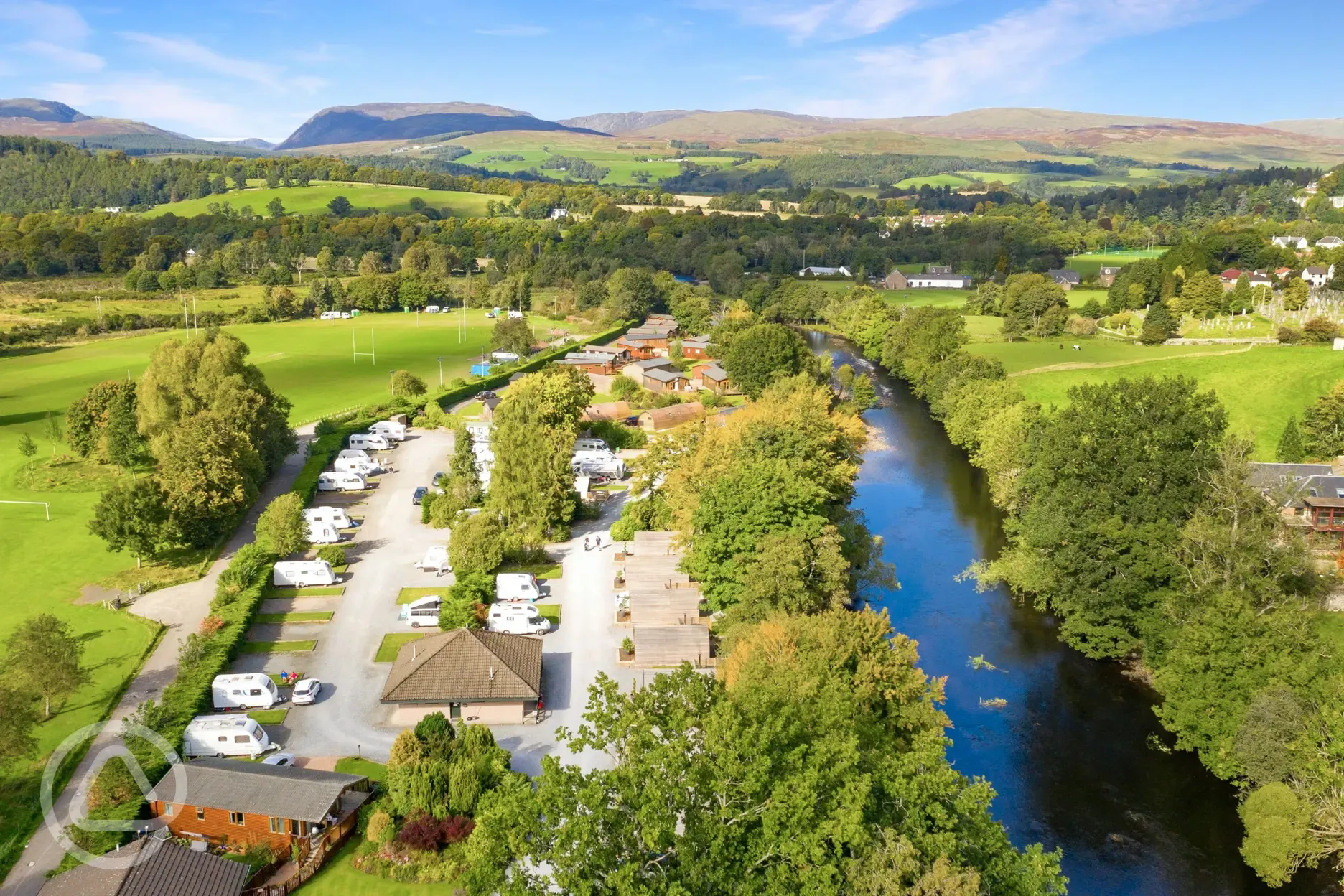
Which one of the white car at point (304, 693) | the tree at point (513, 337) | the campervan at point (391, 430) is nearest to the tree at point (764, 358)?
the tree at point (513, 337)

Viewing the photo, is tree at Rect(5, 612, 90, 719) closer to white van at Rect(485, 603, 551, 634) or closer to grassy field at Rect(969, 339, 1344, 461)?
white van at Rect(485, 603, 551, 634)

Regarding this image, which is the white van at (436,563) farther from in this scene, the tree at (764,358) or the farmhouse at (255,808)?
the tree at (764,358)

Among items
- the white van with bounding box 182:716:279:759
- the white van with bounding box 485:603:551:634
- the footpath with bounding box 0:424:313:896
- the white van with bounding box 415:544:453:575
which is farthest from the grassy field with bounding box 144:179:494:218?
the white van with bounding box 182:716:279:759

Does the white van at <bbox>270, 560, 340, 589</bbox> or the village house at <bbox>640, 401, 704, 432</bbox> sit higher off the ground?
the village house at <bbox>640, 401, 704, 432</bbox>

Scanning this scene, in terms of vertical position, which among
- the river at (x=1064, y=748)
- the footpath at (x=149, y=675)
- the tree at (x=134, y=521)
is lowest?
the river at (x=1064, y=748)

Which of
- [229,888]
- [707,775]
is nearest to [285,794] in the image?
[229,888]

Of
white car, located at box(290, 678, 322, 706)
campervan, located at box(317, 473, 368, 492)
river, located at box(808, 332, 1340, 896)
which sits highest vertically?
campervan, located at box(317, 473, 368, 492)

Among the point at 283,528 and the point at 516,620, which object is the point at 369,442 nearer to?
the point at 283,528

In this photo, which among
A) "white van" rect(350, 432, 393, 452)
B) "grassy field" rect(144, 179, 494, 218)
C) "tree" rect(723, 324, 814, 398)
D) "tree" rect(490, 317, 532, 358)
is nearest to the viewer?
"white van" rect(350, 432, 393, 452)
